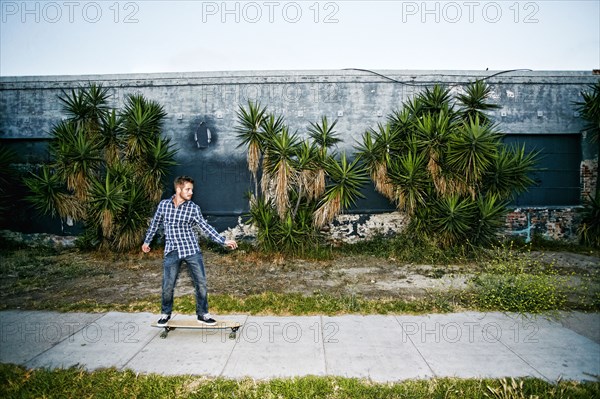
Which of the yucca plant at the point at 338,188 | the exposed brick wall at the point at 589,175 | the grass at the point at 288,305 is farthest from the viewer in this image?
the exposed brick wall at the point at 589,175

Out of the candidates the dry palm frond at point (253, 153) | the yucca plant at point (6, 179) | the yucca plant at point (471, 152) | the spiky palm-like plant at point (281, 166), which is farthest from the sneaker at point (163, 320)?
the yucca plant at point (6, 179)

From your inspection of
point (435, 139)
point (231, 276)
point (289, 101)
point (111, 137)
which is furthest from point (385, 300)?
point (111, 137)

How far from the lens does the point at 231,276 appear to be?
6.96 m

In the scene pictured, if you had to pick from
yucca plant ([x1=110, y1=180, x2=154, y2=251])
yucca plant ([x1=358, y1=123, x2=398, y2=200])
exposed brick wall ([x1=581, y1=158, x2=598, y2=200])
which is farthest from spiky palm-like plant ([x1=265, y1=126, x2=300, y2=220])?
exposed brick wall ([x1=581, y1=158, x2=598, y2=200])

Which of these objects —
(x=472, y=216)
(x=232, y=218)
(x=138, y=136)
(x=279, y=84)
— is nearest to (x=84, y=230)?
(x=138, y=136)

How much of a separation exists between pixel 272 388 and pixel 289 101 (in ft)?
27.2

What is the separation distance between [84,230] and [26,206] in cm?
216

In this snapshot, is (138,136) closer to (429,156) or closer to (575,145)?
(429,156)

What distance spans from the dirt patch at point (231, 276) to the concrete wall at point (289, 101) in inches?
97.4

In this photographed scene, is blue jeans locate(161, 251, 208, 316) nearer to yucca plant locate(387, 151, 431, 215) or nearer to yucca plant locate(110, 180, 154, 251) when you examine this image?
yucca plant locate(110, 180, 154, 251)

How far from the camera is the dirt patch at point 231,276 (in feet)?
19.2

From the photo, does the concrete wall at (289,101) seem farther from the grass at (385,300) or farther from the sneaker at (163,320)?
the sneaker at (163,320)

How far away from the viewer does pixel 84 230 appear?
32.0 ft

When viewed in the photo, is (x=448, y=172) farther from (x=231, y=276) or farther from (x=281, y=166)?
(x=231, y=276)
